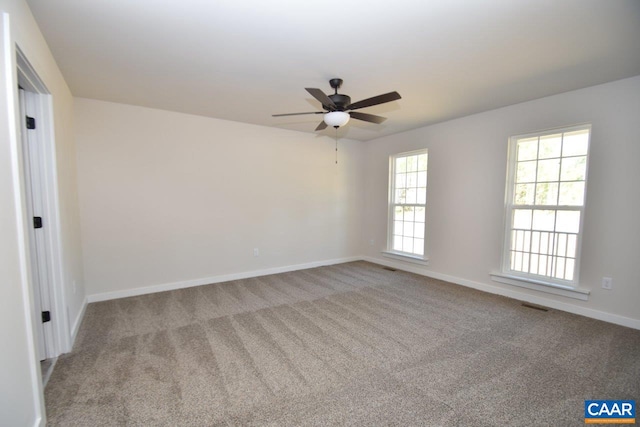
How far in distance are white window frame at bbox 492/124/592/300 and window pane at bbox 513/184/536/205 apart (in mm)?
44

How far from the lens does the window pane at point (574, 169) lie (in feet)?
10.4

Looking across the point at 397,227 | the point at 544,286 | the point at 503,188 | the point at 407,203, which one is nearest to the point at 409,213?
the point at 407,203

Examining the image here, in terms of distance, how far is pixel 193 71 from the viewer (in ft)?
8.73

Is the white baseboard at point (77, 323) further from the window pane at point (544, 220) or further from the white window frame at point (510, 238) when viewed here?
the window pane at point (544, 220)

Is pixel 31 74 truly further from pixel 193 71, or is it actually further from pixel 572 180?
pixel 572 180

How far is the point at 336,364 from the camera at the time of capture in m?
2.22

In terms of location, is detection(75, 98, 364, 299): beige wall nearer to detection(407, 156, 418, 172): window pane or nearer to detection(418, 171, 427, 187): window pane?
detection(407, 156, 418, 172): window pane

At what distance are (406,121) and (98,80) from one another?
156 inches

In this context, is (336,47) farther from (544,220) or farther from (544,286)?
(544,286)

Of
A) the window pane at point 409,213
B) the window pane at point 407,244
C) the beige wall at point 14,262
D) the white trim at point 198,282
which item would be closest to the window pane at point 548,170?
the window pane at point 409,213

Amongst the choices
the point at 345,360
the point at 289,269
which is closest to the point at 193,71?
the point at 345,360

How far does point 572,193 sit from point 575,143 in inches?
23.2

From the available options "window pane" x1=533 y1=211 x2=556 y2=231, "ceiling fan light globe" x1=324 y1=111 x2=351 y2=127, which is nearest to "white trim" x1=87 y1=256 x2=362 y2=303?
"ceiling fan light globe" x1=324 y1=111 x2=351 y2=127

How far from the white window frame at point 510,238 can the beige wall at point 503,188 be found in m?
0.06
